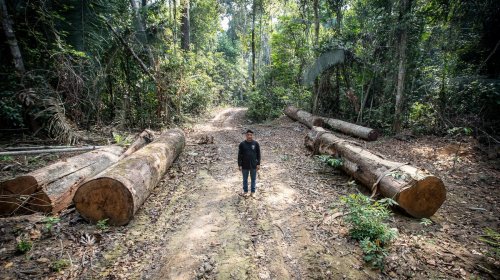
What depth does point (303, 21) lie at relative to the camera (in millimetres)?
18250

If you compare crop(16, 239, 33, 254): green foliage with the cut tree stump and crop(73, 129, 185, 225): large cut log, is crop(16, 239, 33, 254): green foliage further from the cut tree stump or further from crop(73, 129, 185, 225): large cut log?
the cut tree stump

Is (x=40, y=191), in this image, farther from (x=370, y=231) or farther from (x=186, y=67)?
(x=186, y=67)

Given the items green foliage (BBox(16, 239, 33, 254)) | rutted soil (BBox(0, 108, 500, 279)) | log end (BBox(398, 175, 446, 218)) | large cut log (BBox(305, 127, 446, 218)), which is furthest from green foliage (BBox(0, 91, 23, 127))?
log end (BBox(398, 175, 446, 218))

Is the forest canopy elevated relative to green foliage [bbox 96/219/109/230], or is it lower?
elevated

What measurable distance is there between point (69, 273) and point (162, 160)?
352 centimetres

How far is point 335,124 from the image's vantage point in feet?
45.3

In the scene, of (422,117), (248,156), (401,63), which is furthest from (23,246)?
(422,117)

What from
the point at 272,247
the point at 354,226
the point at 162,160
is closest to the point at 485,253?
the point at 354,226

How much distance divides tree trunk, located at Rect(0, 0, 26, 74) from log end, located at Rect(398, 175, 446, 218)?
1065 centimetres

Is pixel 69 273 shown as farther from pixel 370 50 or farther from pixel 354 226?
pixel 370 50

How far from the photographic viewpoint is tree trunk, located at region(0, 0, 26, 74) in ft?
24.0

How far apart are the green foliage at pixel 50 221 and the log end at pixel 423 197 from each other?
6251 mm

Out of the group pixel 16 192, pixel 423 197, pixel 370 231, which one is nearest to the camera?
pixel 370 231

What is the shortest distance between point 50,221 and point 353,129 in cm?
1171
